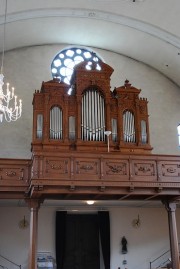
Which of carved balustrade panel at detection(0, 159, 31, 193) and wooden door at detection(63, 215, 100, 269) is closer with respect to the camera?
carved balustrade panel at detection(0, 159, 31, 193)

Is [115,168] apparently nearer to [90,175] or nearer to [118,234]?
[90,175]

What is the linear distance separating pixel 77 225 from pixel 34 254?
197 inches

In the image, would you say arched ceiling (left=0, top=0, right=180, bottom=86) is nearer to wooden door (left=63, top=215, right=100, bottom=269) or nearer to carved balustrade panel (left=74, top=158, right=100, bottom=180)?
carved balustrade panel (left=74, top=158, right=100, bottom=180)

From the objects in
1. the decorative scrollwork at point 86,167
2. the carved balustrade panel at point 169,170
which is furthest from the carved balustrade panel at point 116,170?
the carved balustrade panel at point 169,170

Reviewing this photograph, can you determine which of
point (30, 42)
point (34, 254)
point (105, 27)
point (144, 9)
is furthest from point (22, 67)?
point (34, 254)

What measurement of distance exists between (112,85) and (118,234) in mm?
6172

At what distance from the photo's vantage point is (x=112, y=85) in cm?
1580

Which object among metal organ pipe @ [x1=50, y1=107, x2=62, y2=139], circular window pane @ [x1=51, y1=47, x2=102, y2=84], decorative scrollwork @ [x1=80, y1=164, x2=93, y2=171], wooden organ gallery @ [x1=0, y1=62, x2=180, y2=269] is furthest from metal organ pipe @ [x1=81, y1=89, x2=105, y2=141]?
circular window pane @ [x1=51, y1=47, x2=102, y2=84]

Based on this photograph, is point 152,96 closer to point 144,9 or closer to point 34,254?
point 144,9

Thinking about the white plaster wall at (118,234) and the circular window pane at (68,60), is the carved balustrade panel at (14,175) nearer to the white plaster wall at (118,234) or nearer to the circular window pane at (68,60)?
the white plaster wall at (118,234)

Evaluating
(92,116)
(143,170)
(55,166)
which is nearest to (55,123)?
(92,116)

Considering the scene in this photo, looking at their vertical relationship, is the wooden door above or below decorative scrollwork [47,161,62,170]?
below

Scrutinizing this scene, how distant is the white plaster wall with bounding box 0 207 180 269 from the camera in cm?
1425

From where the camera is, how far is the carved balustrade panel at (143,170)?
10.5 metres
